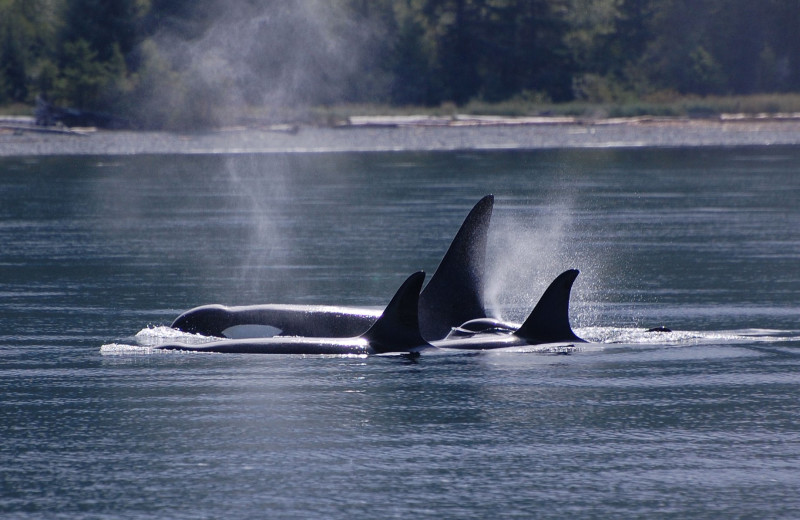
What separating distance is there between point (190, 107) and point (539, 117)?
70.9 ft

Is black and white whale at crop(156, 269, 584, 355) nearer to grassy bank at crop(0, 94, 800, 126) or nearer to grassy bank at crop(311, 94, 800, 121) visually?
grassy bank at crop(0, 94, 800, 126)

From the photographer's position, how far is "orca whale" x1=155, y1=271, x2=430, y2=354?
50.9ft

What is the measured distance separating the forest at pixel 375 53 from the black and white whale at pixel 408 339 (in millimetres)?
59729

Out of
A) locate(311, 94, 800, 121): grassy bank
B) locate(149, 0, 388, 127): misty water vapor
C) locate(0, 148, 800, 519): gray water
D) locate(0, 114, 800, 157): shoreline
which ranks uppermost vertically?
locate(149, 0, 388, 127): misty water vapor

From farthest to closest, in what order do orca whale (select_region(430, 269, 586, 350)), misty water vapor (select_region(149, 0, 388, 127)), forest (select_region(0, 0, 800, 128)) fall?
misty water vapor (select_region(149, 0, 388, 127)), forest (select_region(0, 0, 800, 128)), orca whale (select_region(430, 269, 586, 350))

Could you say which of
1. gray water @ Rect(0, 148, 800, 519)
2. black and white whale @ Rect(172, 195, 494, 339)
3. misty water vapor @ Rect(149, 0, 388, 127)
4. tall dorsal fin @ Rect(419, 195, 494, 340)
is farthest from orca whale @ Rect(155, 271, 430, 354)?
misty water vapor @ Rect(149, 0, 388, 127)

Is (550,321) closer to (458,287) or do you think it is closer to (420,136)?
(458,287)

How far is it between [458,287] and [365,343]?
7.05 ft

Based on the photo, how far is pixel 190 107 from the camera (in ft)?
246

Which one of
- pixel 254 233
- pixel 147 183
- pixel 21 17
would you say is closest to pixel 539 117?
pixel 21 17

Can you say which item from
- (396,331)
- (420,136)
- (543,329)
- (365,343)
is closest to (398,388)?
(396,331)

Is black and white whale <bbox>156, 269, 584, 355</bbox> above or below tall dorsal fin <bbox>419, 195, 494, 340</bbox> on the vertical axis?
below

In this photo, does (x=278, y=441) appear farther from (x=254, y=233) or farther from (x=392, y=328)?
(x=254, y=233)

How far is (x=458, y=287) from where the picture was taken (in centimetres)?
1752
